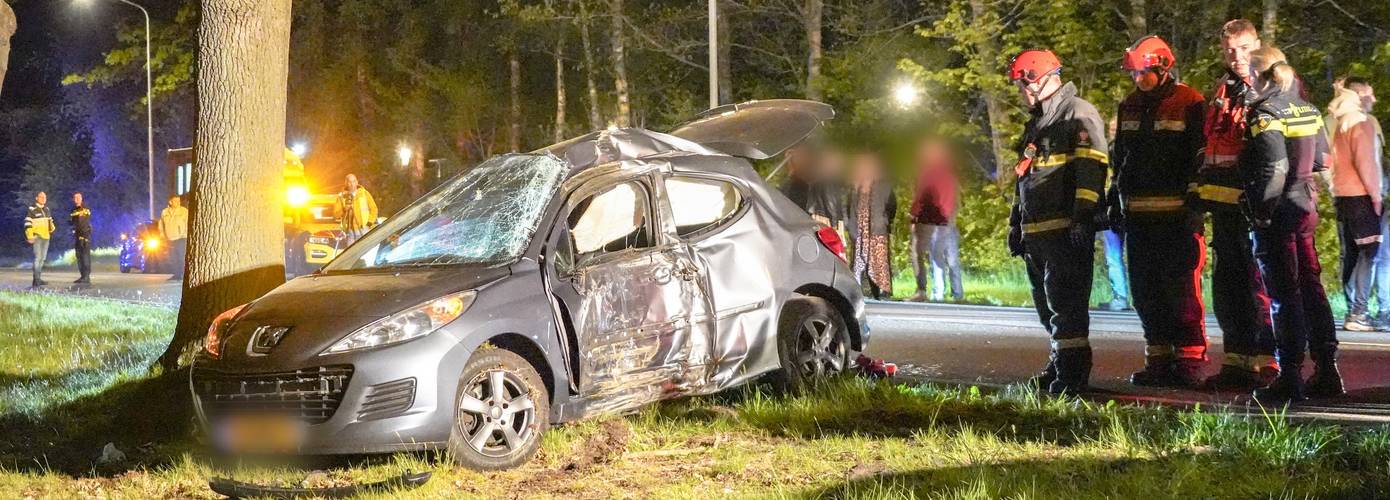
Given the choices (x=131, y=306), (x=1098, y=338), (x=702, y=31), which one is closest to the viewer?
(x=1098, y=338)

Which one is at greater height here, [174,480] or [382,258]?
[382,258]

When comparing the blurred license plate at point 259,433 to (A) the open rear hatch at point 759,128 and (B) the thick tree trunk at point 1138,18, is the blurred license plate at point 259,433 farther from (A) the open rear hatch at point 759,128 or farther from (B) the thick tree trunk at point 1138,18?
(B) the thick tree trunk at point 1138,18

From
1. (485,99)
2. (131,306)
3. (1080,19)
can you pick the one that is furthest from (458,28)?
(131,306)

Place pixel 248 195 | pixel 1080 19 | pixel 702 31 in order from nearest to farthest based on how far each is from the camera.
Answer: pixel 248 195
pixel 1080 19
pixel 702 31

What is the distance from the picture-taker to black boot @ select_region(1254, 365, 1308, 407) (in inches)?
262

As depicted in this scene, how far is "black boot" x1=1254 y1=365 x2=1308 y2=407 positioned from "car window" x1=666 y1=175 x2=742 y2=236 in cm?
282

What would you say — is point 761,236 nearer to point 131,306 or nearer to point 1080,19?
point 131,306

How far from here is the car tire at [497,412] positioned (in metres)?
5.72

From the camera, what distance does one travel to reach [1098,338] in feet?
33.7

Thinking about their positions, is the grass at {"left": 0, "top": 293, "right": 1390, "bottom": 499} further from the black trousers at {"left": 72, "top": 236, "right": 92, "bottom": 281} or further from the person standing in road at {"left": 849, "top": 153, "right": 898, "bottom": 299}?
the black trousers at {"left": 72, "top": 236, "right": 92, "bottom": 281}

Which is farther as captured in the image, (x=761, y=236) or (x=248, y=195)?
(x=248, y=195)

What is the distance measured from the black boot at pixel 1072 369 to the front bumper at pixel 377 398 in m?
3.37

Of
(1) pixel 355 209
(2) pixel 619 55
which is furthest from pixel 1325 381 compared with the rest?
(2) pixel 619 55

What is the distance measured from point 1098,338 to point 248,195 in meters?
6.25
